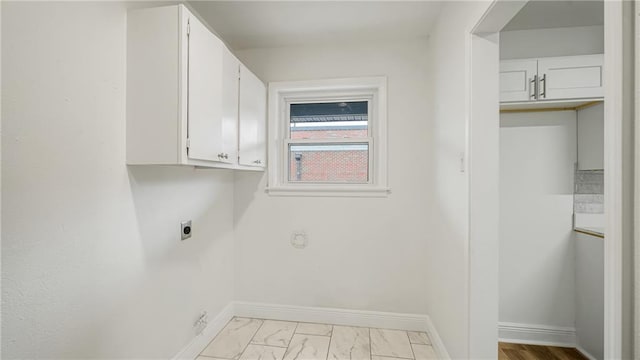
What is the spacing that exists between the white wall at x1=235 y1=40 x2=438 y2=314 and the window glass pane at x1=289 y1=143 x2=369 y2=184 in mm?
253

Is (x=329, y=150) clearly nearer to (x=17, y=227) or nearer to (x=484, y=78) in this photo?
(x=484, y=78)

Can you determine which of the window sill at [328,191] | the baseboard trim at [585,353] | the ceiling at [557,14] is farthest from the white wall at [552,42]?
the baseboard trim at [585,353]

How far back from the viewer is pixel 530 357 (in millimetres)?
2041

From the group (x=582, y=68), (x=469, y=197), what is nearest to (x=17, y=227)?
(x=469, y=197)

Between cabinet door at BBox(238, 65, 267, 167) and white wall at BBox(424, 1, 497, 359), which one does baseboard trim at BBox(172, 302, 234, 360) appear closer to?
cabinet door at BBox(238, 65, 267, 167)

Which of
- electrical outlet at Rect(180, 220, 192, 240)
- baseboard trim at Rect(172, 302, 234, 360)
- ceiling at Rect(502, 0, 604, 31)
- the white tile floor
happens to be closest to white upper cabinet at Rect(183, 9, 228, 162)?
electrical outlet at Rect(180, 220, 192, 240)

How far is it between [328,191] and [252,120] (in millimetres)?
902

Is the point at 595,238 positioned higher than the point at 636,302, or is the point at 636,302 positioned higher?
the point at 636,302

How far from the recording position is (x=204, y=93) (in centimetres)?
150

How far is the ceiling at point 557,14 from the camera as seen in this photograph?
6.08 feet

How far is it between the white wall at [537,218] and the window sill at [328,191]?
3.24ft

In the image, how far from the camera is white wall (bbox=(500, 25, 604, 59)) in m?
2.14

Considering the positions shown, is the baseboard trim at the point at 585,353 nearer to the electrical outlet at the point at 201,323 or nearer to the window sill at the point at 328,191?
the window sill at the point at 328,191

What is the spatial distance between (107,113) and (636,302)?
73.9 inches
